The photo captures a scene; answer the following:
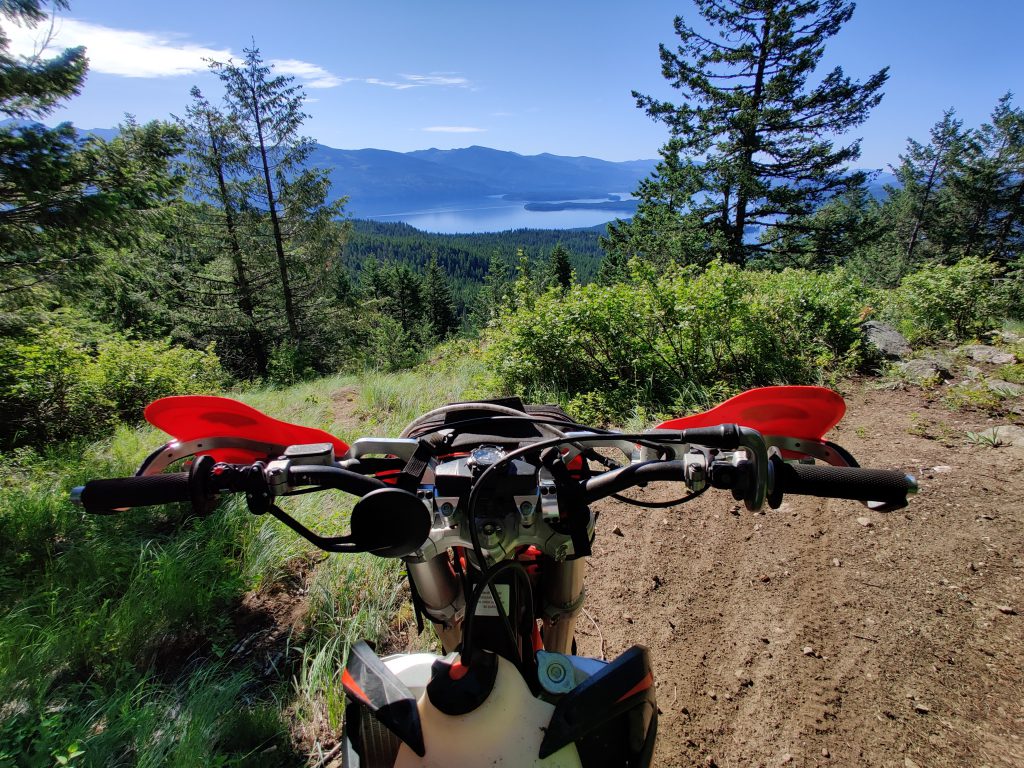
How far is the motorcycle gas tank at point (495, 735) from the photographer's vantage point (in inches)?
35.2

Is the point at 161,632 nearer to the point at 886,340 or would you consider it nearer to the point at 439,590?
the point at 439,590

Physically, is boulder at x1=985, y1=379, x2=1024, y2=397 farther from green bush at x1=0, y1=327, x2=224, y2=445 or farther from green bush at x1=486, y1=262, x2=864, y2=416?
green bush at x1=0, y1=327, x2=224, y2=445

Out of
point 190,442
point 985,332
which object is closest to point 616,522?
point 190,442

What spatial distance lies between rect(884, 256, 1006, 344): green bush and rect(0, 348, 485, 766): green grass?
7.90 meters

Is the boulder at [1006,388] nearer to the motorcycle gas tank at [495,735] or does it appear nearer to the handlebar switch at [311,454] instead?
the motorcycle gas tank at [495,735]

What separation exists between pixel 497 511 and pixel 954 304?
27.6 feet

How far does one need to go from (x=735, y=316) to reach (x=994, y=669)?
12.1ft

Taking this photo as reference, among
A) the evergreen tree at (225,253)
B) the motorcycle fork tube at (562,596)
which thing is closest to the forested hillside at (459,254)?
the evergreen tree at (225,253)

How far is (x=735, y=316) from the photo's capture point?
16.9 ft

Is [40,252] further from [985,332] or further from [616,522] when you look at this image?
[985,332]

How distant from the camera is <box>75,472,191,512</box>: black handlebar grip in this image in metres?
1.03

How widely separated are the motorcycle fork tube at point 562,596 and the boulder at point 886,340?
5.87 meters

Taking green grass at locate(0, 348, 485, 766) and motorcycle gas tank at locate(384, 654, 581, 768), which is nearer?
motorcycle gas tank at locate(384, 654, 581, 768)

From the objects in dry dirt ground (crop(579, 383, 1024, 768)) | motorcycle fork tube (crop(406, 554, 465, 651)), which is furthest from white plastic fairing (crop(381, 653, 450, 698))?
dry dirt ground (crop(579, 383, 1024, 768))
